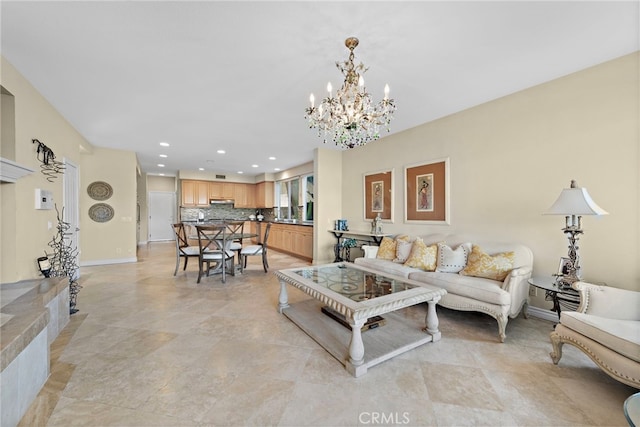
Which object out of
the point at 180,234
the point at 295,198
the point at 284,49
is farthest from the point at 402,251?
the point at 295,198

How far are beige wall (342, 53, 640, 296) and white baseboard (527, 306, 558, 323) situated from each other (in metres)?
0.43

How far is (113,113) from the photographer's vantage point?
347 centimetres

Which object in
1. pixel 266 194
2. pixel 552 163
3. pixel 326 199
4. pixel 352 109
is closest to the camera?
pixel 352 109

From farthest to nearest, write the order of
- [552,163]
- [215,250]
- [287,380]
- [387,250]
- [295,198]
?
1. [295,198]
2. [215,250]
3. [387,250]
4. [552,163]
5. [287,380]

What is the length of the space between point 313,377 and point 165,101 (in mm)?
3418

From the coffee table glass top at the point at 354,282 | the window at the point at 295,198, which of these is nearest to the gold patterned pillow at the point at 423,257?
the coffee table glass top at the point at 354,282

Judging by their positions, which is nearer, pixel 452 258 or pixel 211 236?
pixel 452 258

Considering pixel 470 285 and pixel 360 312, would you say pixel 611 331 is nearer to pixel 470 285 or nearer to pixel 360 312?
pixel 470 285

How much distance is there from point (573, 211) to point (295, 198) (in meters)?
6.35

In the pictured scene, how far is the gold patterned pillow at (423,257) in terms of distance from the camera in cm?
317

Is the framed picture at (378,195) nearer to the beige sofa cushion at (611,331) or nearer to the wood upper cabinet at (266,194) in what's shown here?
the beige sofa cushion at (611,331)

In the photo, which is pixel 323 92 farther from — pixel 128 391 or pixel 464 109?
pixel 128 391

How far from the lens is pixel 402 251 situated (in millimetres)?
3656

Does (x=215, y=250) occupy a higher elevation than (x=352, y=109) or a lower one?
lower
